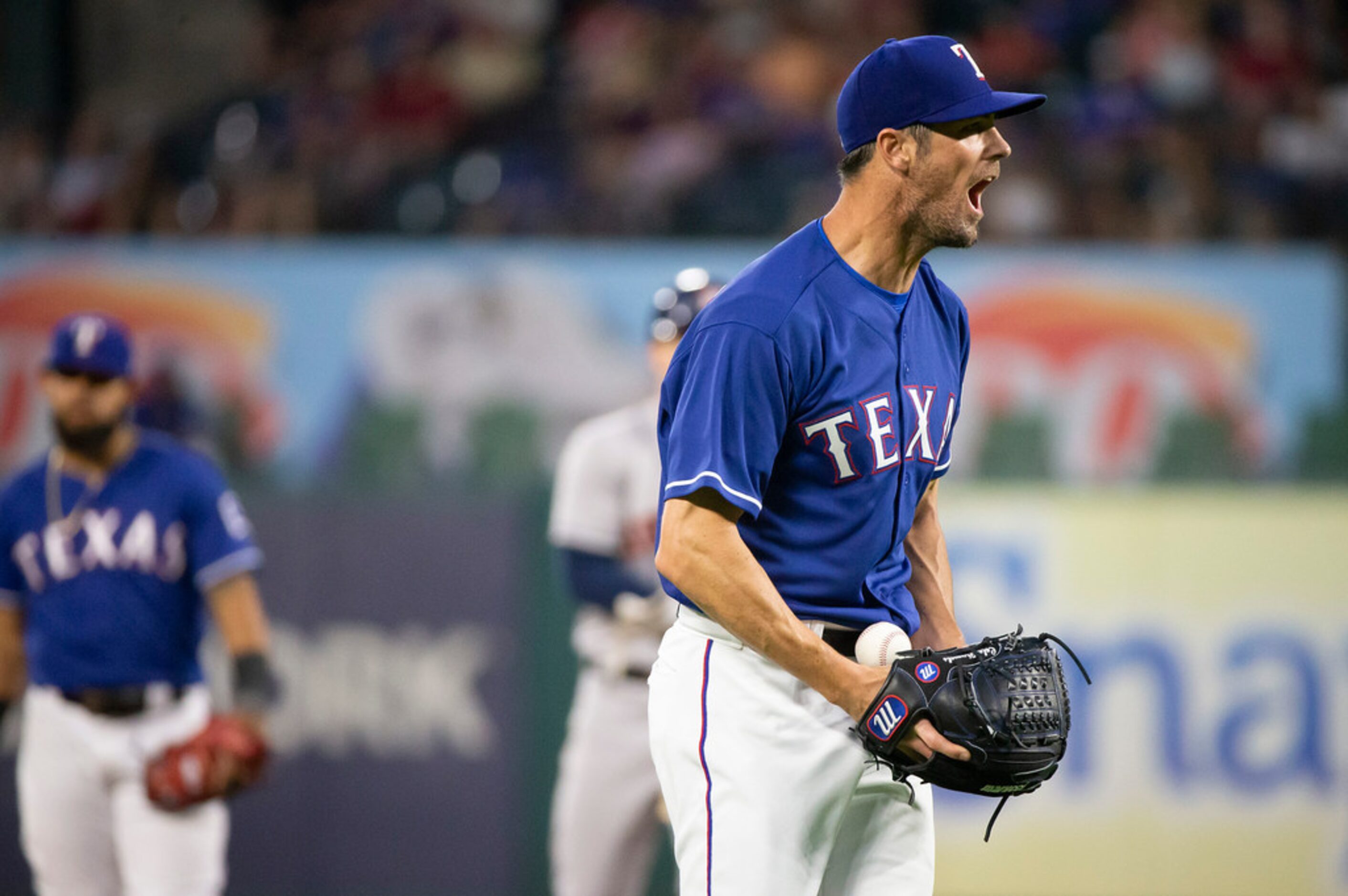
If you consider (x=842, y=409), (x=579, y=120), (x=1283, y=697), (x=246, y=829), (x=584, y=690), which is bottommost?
(x=246, y=829)

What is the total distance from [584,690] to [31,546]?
1.88 m

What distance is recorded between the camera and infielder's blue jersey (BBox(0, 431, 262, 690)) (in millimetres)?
4969

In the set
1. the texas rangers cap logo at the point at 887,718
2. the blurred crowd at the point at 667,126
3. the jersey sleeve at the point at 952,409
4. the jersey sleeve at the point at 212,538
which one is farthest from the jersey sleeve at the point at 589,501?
the blurred crowd at the point at 667,126

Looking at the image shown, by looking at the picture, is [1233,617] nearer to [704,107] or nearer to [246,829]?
[246,829]

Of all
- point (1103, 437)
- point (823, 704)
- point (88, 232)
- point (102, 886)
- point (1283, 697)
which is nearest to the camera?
point (823, 704)

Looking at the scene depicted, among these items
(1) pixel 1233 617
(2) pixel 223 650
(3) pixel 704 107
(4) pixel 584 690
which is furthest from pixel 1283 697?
(3) pixel 704 107

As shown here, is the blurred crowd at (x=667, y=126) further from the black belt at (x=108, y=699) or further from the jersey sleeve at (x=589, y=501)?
the black belt at (x=108, y=699)

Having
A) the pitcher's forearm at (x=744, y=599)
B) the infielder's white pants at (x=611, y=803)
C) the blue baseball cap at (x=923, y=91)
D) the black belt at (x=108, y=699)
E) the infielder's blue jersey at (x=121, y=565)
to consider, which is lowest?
the infielder's white pants at (x=611, y=803)

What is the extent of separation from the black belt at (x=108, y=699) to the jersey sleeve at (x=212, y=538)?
391 mm

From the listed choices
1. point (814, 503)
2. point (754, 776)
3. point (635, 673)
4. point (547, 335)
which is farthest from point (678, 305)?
point (547, 335)

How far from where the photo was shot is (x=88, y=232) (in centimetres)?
951

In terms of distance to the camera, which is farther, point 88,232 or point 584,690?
point 88,232

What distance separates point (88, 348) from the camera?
4.99 meters

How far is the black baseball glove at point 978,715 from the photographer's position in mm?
2664
